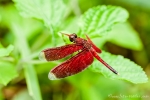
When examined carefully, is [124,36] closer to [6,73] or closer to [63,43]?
[63,43]

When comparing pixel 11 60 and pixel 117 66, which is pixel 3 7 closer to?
pixel 11 60

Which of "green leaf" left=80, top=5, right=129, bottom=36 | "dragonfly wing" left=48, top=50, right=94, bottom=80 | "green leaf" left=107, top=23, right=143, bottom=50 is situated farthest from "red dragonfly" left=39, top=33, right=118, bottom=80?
"green leaf" left=107, top=23, right=143, bottom=50

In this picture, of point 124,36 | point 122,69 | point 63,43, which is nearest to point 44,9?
point 63,43

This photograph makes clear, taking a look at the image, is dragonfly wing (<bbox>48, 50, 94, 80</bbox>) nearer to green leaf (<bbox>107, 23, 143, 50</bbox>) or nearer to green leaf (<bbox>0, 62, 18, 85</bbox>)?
green leaf (<bbox>0, 62, 18, 85</bbox>)

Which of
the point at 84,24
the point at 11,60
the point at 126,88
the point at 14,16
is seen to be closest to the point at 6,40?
the point at 14,16

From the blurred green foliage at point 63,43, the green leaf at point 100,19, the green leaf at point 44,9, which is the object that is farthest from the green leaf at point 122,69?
the green leaf at point 44,9

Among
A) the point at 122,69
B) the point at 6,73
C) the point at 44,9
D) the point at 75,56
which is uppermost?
the point at 44,9

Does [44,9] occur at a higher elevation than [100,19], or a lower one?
higher
